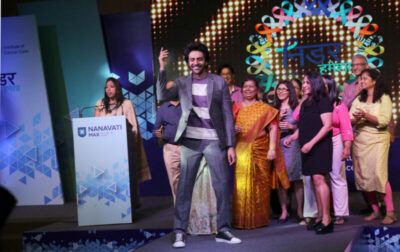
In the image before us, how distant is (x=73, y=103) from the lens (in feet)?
24.0

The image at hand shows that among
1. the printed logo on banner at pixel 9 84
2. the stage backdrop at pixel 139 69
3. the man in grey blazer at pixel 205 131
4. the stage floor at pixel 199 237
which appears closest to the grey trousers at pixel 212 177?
the man in grey blazer at pixel 205 131

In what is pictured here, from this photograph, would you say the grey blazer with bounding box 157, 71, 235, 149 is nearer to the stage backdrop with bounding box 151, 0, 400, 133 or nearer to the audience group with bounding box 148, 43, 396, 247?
the audience group with bounding box 148, 43, 396, 247

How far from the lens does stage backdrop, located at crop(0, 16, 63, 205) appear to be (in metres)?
7.05

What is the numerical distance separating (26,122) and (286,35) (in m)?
3.41

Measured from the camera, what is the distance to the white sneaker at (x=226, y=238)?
368 centimetres

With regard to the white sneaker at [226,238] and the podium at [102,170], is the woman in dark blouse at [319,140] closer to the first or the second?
the white sneaker at [226,238]

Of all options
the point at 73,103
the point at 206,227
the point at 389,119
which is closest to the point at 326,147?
the point at 389,119

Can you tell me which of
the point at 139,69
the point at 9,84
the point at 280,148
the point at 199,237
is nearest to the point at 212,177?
the point at 199,237

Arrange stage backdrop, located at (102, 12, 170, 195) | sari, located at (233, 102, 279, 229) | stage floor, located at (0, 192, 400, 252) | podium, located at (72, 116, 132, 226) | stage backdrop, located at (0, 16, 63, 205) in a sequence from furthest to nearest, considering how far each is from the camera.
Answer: stage backdrop, located at (102, 12, 170, 195), stage backdrop, located at (0, 16, 63, 205), podium, located at (72, 116, 132, 226), sari, located at (233, 102, 279, 229), stage floor, located at (0, 192, 400, 252)

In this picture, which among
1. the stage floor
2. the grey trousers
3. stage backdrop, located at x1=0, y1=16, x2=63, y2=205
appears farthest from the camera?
stage backdrop, located at x1=0, y1=16, x2=63, y2=205

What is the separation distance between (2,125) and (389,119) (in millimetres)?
4864

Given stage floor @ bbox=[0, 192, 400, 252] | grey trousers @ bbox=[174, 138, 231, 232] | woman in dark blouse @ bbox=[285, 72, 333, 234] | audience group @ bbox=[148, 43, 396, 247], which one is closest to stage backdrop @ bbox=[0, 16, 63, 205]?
stage floor @ bbox=[0, 192, 400, 252]

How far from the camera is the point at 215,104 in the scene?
3.68 m

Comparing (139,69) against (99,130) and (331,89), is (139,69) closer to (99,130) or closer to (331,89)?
(99,130)
